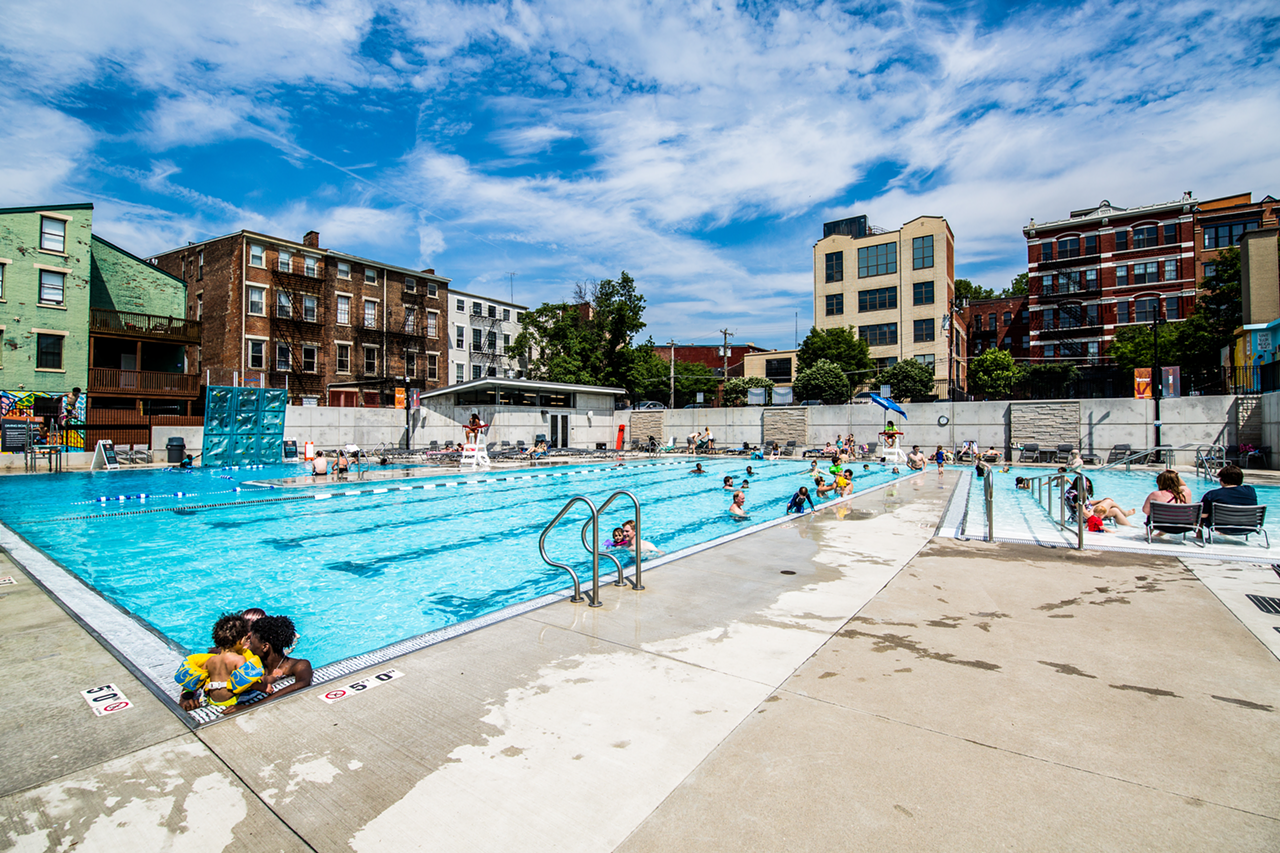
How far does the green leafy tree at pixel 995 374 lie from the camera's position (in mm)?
44094

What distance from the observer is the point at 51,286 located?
93.6 ft

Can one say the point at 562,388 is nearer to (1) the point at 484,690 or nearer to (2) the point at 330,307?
(2) the point at 330,307

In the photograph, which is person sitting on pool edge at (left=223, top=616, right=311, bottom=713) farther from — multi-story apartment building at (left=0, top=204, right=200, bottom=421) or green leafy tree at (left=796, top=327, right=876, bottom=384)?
green leafy tree at (left=796, top=327, right=876, bottom=384)

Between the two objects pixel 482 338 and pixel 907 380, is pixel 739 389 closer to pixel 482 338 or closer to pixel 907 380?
pixel 907 380

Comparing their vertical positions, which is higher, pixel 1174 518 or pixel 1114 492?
pixel 1174 518

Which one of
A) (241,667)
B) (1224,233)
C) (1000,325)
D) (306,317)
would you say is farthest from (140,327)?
(1224,233)

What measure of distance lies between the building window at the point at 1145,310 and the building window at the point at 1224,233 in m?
4.92

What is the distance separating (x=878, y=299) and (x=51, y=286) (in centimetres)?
5314

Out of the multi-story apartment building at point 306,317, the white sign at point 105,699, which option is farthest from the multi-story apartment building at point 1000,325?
the white sign at point 105,699

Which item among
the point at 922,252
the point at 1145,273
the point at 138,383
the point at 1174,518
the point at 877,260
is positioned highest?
the point at 877,260

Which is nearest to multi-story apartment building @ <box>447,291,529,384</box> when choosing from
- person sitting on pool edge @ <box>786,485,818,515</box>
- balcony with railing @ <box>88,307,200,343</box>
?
balcony with railing @ <box>88,307,200,343</box>

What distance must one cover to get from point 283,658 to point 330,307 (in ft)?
140

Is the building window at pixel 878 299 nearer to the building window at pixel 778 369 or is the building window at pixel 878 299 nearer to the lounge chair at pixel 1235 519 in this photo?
the building window at pixel 778 369

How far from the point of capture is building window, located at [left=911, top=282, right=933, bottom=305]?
4723cm
